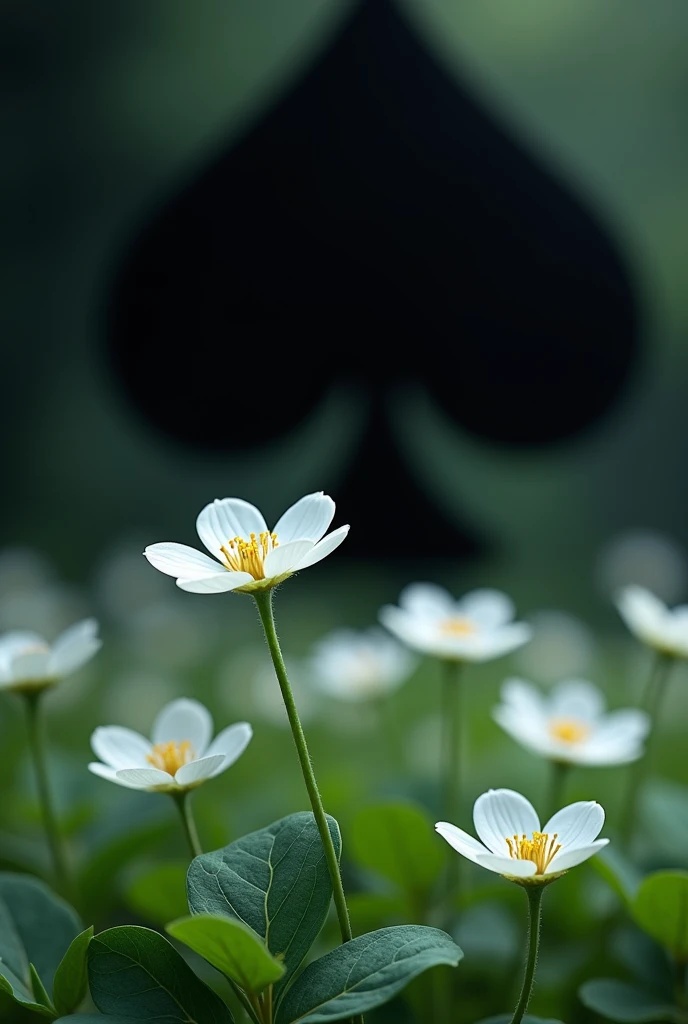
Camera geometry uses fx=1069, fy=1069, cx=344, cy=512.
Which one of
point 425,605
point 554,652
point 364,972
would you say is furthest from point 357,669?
point 554,652

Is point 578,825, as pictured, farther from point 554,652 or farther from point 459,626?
point 554,652

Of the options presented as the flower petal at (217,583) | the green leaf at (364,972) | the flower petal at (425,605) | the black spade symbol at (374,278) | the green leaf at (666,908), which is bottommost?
the green leaf at (666,908)

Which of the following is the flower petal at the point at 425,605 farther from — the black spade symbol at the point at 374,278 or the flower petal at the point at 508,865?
the black spade symbol at the point at 374,278

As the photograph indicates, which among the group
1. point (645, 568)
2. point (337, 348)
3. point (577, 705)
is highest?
point (337, 348)

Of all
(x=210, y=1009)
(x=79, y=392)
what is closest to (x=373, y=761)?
(x=210, y=1009)

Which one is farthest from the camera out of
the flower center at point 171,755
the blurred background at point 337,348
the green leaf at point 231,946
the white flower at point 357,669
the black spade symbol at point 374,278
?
the black spade symbol at point 374,278

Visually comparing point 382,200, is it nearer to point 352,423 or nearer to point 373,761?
point 352,423

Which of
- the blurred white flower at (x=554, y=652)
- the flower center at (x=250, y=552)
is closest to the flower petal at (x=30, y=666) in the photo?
the flower center at (x=250, y=552)

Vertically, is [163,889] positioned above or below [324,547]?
below
